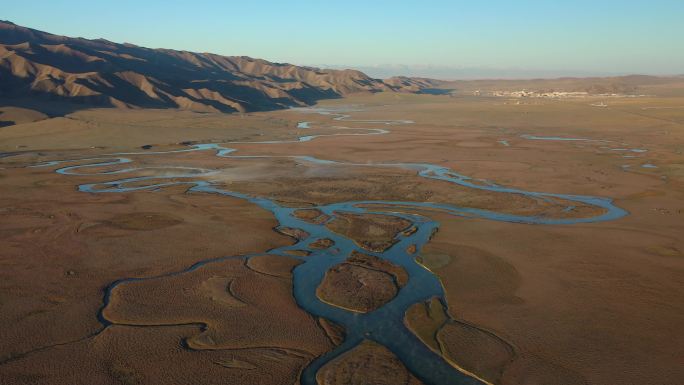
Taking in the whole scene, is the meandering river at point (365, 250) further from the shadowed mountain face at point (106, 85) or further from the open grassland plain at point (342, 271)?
the shadowed mountain face at point (106, 85)

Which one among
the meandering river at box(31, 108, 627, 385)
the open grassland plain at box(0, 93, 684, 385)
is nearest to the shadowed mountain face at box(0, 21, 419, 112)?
the meandering river at box(31, 108, 627, 385)

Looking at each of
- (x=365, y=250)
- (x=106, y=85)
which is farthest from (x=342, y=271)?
(x=106, y=85)

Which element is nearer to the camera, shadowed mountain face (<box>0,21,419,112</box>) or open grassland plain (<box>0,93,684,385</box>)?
open grassland plain (<box>0,93,684,385</box>)

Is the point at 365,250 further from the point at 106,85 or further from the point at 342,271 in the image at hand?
the point at 106,85

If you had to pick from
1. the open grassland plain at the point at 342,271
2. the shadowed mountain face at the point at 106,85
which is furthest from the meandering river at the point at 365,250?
the shadowed mountain face at the point at 106,85

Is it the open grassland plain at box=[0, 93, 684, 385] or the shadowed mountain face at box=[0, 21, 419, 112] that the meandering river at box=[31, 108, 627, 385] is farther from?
the shadowed mountain face at box=[0, 21, 419, 112]

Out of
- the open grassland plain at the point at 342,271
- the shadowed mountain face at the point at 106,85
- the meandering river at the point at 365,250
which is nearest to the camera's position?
the open grassland plain at the point at 342,271

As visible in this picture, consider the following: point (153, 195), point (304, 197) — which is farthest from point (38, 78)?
point (304, 197)

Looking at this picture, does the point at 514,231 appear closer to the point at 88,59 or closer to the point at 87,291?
the point at 87,291

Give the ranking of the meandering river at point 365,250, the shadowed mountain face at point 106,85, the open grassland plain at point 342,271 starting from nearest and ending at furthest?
the open grassland plain at point 342,271, the meandering river at point 365,250, the shadowed mountain face at point 106,85

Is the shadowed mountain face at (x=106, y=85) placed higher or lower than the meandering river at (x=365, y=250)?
higher
